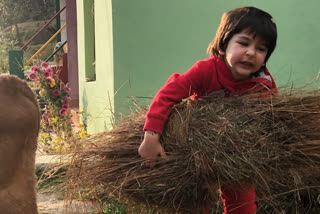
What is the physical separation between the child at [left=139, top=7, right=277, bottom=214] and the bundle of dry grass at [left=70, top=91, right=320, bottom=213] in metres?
0.12

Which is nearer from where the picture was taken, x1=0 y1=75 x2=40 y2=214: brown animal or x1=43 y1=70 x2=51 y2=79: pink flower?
x1=0 y1=75 x2=40 y2=214: brown animal

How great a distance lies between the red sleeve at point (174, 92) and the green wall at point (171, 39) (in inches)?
74.9

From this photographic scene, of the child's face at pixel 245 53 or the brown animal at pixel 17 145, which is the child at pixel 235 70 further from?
the brown animal at pixel 17 145

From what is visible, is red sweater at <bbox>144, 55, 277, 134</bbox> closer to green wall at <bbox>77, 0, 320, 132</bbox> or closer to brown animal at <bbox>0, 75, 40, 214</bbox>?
brown animal at <bbox>0, 75, 40, 214</bbox>

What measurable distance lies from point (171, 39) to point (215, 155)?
269 centimetres

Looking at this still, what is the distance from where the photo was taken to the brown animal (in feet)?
6.95

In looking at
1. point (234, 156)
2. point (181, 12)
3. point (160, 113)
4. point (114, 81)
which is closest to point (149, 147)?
point (160, 113)

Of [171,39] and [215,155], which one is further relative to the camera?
[171,39]

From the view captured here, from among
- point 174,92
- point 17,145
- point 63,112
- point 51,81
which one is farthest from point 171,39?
point 51,81

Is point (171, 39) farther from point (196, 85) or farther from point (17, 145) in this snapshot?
point (17, 145)

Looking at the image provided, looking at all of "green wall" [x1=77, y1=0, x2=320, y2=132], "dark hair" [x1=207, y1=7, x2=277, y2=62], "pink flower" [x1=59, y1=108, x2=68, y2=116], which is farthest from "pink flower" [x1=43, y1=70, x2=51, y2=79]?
"dark hair" [x1=207, y1=7, x2=277, y2=62]

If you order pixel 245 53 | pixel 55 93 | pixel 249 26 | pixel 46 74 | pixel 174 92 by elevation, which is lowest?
pixel 55 93

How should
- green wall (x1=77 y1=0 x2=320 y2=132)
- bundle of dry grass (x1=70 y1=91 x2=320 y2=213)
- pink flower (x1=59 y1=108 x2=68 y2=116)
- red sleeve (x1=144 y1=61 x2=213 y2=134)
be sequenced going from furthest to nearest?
pink flower (x1=59 y1=108 x2=68 y2=116) → green wall (x1=77 y1=0 x2=320 y2=132) → red sleeve (x1=144 y1=61 x2=213 y2=134) → bundle of dry grass (x1=70 y1=91 x2=320 y2=213)

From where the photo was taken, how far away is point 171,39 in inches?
191
